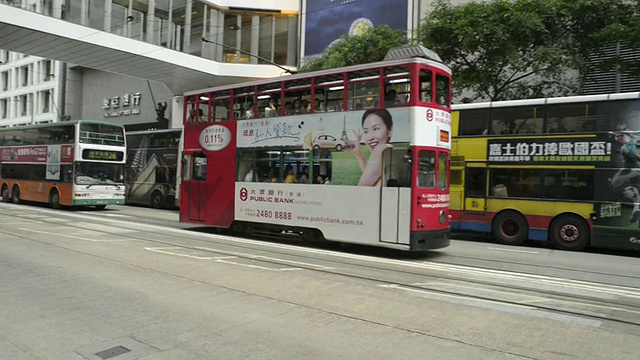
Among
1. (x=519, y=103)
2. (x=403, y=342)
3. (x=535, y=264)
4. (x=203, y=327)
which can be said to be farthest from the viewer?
(x=519, y=103)

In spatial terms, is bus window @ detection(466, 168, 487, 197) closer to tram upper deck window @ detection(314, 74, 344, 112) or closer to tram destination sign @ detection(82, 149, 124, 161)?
tram upper deck window @ detection(314, 74, 344, 112)

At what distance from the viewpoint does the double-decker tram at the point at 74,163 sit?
2080cm

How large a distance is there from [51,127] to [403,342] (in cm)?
2232

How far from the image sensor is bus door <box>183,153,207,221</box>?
1397cm

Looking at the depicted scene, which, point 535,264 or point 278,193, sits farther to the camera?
point 278,193

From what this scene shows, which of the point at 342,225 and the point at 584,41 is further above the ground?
the point at 584,41

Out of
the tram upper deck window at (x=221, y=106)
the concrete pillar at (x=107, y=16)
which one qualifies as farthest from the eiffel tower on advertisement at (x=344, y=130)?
the concrete pillar at (x=107, y=16)

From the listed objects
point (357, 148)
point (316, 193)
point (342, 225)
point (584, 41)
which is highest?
point (584, 41)

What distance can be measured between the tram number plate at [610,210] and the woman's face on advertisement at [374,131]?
6523mm

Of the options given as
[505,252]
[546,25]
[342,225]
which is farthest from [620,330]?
[546,25]

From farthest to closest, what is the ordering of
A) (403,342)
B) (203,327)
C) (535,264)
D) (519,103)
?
(519,103), (535,264), (203,327), (403,342)

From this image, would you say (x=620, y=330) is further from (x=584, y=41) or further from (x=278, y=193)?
(x=584, y=41)

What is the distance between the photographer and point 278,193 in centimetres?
1201

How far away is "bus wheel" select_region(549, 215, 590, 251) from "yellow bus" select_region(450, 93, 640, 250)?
0.08 ft
